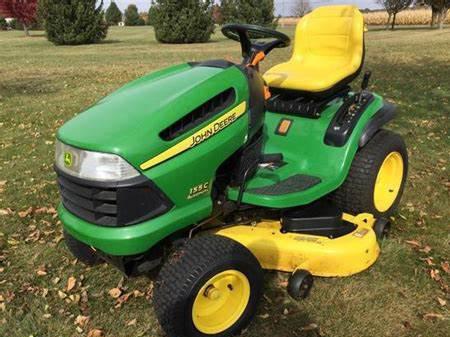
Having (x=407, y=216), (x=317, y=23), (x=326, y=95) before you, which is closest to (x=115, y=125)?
(x=326, y=95)

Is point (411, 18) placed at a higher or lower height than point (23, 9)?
lower

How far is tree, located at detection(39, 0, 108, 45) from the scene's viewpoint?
20875 mm

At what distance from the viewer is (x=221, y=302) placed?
96.9 inches

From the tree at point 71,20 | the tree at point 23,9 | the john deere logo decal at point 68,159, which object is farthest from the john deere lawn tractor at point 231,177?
the tree at point 23,9

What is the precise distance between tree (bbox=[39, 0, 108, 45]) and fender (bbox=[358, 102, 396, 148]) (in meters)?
19.9

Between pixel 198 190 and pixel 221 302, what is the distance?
1.90 ft

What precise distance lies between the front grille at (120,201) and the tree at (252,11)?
22884mm

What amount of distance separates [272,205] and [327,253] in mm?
420

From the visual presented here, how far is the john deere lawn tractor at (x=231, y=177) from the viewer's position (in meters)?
2.20

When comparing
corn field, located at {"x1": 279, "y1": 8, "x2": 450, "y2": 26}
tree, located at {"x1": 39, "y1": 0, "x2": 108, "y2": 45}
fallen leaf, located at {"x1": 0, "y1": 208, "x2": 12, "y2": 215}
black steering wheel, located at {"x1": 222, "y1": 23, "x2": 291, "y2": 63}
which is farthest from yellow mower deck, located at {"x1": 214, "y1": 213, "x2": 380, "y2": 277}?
corn field, located at {"x1": 279, "y1": 8, "x2": 450, "y2": 26}

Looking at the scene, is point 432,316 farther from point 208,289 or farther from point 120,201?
point 120,201

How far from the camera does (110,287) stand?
2988 mm

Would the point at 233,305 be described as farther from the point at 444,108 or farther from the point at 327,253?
the point at 444,108

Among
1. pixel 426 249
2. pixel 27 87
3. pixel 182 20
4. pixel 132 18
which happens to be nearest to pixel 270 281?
pixel 426 249
